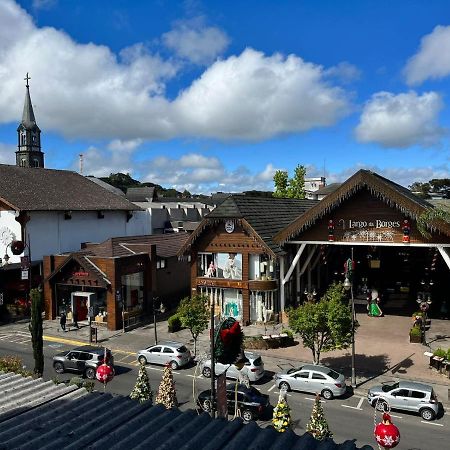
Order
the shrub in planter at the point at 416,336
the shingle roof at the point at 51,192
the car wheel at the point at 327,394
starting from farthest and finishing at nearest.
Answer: the shingle roof at the point at 51,192 < the shrub in planter at the point at 416,336 < the car wheel at the point at 327,394

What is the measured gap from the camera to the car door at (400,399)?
20.6 meters

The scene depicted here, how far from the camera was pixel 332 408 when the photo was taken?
21.5m

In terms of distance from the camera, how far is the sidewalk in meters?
25.2

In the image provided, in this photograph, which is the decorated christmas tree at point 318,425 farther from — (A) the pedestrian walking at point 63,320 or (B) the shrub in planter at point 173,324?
(A) the pedestrian walking at point 63,320

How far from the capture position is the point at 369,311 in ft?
127

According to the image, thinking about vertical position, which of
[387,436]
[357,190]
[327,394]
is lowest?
[327,394]

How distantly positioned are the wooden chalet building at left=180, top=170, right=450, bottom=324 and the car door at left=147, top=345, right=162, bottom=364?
10.3 meters

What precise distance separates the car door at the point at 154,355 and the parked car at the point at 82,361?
237 cm

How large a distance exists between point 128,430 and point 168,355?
20.0 m

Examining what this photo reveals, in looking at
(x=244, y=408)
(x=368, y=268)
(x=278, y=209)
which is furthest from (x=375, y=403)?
(x=368, y=268)

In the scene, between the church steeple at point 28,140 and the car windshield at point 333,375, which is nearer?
the car windshield at point 333,375

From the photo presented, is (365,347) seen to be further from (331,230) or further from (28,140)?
(28,140)

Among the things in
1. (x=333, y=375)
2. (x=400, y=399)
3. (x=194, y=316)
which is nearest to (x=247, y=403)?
(x=333, y=375)

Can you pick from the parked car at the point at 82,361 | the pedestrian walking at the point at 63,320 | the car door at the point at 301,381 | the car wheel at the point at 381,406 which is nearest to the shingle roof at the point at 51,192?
the pedestrian walking at the point at 63,320
